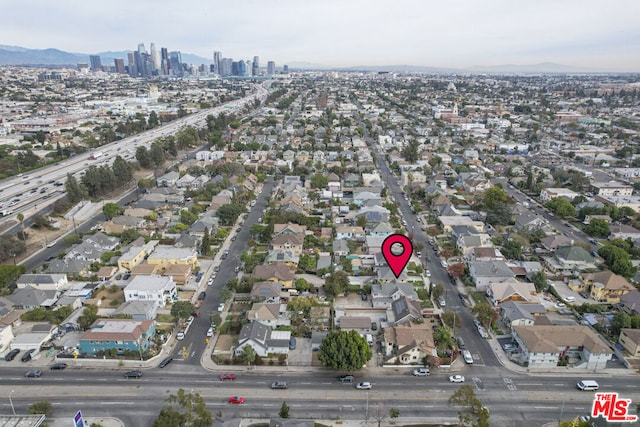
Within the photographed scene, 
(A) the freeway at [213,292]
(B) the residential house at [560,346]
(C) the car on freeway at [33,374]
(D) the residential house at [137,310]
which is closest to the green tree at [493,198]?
(B) the residential house at [560,346]

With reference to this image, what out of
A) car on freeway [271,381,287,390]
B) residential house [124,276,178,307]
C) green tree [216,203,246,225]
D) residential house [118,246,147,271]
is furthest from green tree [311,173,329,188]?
car on freeway [271,381,287,390]

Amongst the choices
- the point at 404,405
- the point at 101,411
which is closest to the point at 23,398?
the point at 101,411

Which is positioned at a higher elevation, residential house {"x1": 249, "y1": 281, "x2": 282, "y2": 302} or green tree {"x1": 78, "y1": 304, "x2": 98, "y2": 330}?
residential house {"x1": 249, "y1": 281, "x2": 282, "y2": 302}

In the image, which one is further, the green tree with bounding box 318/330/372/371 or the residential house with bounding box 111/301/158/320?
the residential house with bounding box 111/301/158/320

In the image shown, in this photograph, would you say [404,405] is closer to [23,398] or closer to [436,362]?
[436,362]

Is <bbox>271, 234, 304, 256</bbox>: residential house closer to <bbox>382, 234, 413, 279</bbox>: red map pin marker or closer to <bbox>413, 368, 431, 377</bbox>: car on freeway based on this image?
<bbox>382, 234, 413, 279</bbox>: red map pin marker

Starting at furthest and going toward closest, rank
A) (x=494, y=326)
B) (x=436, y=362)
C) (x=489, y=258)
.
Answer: (x=489, y=258) → (x=494, y=326) → (x=436, y=362)

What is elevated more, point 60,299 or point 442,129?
point 442,129
